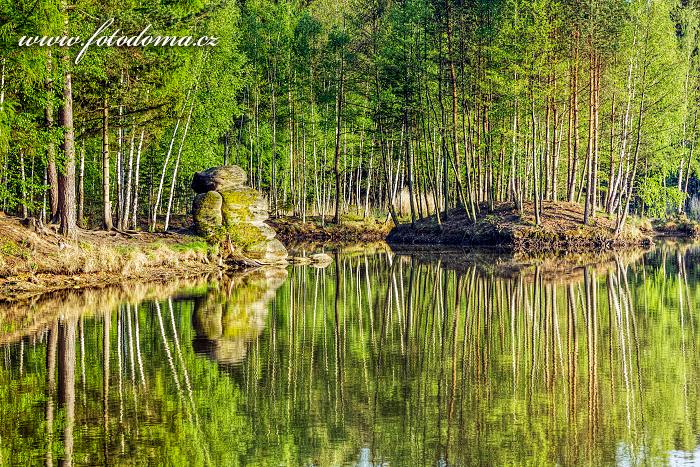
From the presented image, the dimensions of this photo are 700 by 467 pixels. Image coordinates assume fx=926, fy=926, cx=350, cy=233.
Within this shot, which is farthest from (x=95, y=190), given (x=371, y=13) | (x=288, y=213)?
(x=371, y=13)

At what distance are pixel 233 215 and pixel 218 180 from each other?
189cm

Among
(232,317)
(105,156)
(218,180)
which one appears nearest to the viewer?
(232,317)

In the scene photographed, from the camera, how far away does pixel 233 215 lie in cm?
3503

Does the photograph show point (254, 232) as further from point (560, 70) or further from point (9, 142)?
point (560, 70)

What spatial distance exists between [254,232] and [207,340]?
62.4 feet

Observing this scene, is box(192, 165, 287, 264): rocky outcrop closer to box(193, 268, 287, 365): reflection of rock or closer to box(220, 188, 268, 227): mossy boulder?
box(220, 188, 268, 227): mossy boulder

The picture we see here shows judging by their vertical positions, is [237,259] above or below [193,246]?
below

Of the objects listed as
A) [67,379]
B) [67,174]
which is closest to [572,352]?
[67,379]

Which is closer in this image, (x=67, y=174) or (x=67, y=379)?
(x=67, y=379)

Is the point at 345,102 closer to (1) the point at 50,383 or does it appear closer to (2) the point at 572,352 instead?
(2) the point at 572,352

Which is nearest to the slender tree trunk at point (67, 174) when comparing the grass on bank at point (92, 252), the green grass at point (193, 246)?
the grass on bank at point (92, 252)

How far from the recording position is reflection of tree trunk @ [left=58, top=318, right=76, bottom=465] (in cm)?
950

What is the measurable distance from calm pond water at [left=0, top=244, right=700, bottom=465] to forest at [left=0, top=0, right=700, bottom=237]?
6.82 m

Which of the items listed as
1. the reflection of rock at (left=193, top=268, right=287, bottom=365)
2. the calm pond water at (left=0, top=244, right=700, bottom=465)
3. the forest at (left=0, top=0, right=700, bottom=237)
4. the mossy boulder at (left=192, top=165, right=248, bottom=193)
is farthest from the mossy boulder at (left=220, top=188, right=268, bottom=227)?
the calm pond water at (left=0, top=244, right=700, bottom=465)
